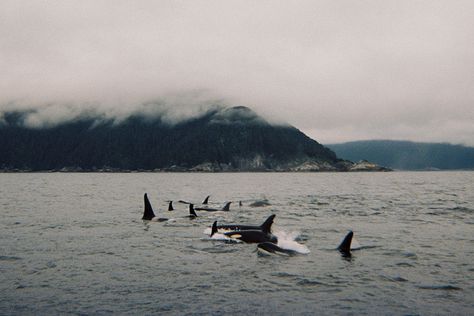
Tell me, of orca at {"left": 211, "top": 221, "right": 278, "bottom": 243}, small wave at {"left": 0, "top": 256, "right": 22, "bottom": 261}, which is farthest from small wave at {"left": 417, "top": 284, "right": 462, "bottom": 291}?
small wave at {"left": 0, "top": 256, "right": 22, "bottom": 261}

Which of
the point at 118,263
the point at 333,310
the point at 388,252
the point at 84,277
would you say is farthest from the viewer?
the point at 388,252

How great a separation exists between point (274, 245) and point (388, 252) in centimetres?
511

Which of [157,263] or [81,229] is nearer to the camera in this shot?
[157,263]

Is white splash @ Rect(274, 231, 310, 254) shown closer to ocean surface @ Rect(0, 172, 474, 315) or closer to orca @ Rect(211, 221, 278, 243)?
ocean surface @ Rect(0, 172, 474, 315)

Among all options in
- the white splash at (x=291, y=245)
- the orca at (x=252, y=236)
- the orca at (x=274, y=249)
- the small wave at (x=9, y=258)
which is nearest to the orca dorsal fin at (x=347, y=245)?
the white splash at (x=291, y=245)

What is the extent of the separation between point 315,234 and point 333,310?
1338 cm

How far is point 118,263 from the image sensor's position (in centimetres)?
1620

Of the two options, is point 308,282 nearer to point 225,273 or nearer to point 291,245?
point 225,273

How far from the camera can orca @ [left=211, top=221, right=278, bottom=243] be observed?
69.1 ft

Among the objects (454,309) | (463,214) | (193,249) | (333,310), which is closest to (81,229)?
(193,249)

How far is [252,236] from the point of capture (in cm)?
2142

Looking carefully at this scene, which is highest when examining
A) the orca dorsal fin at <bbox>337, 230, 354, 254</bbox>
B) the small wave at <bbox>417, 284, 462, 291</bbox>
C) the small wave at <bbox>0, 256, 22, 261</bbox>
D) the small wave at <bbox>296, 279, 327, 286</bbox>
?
the orca dorsal fin at <bbox>337, 230, 354, 254</bbox>

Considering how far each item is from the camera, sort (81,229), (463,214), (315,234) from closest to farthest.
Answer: (315,234) → (81,229) → (463,214)

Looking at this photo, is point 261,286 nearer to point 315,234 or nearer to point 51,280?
point 51,280
